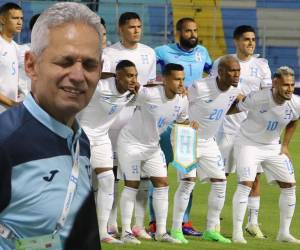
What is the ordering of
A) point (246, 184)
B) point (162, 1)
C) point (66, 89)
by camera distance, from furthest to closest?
point (162, 1)
point (246, 184)
point (66, 89)

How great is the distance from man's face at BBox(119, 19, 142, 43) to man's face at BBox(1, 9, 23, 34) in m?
1.13

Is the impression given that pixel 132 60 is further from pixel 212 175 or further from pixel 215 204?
pixel 215 204

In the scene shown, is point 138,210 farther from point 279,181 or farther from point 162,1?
point 162,1

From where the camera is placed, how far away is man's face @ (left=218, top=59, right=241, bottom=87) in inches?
423

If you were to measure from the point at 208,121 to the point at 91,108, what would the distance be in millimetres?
1331

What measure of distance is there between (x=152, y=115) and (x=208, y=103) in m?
0.74

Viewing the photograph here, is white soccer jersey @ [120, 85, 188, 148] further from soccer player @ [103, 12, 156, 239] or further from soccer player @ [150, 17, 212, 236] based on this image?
soccer player @ [150, 17, 212, 236]

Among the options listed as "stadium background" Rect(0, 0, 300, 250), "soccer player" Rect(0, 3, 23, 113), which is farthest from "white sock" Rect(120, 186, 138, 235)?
"stadium background" Rect(0, 0, 300, 250)

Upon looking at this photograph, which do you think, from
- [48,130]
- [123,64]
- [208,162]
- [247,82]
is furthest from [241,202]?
[48,130]

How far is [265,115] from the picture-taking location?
11.3 meters

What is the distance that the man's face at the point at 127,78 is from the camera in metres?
10.2

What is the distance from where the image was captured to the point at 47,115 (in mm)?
2895

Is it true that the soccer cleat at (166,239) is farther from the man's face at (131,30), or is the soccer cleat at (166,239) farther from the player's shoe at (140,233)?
the man's face at (131,30)

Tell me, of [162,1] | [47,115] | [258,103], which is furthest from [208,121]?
[162,1]
